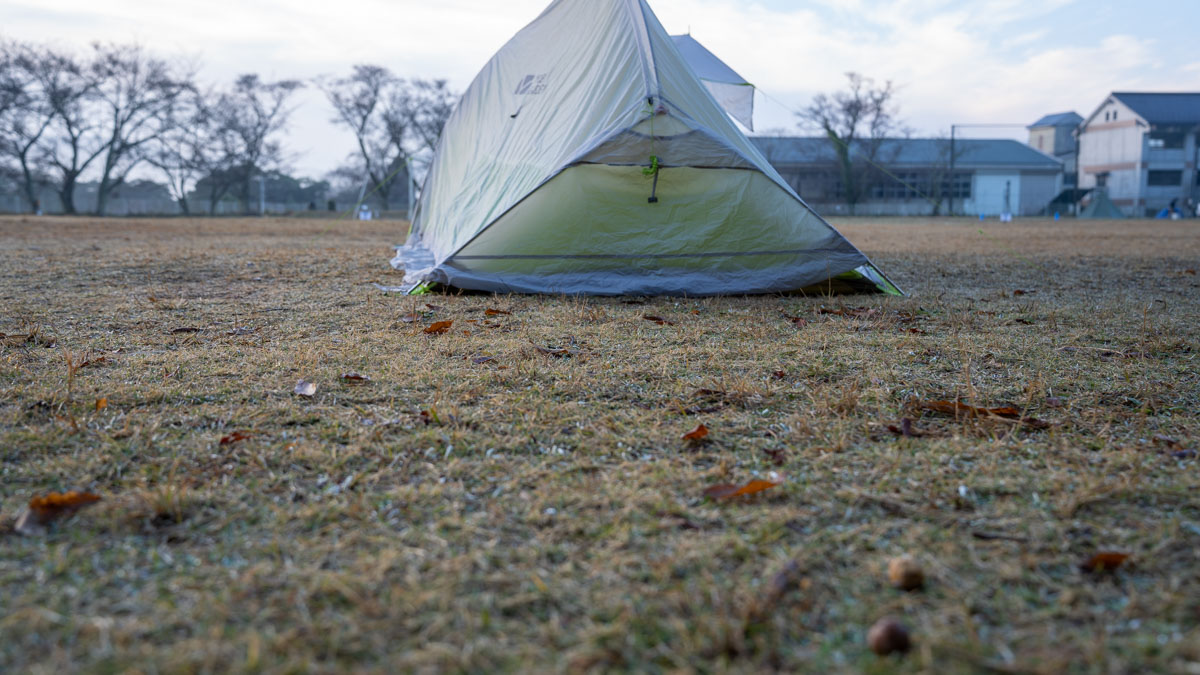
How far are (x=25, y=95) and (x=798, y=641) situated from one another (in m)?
36.0

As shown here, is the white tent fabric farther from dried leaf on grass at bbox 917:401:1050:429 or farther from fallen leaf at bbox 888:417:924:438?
fallen leaf at bbox 888:417:924:438

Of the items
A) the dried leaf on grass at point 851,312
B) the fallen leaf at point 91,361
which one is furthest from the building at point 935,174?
the fallen leaf at point 91,361

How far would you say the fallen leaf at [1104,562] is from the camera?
3.91 feet

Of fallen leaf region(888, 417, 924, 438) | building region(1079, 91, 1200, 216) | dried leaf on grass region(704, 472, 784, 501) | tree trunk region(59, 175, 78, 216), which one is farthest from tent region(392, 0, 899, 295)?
building region(1079, 91, 1200, 216)

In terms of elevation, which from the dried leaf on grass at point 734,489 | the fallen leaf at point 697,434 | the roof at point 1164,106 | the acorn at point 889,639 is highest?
the roof at point 1164,106

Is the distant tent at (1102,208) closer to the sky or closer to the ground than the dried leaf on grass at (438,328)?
closer to the sky

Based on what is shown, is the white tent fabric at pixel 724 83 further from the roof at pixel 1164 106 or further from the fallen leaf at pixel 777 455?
the roof at pixel 1164 106

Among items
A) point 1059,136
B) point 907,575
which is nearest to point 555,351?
point 907,575

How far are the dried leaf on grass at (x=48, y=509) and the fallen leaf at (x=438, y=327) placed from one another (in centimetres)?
170

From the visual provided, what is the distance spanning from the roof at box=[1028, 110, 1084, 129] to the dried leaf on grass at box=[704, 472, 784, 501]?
5769 centimetres

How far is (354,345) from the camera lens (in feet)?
9.11

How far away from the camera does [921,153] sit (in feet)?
143

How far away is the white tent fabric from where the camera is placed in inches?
295

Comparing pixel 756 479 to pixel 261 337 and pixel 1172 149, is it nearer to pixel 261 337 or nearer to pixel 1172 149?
pixel 261 337
